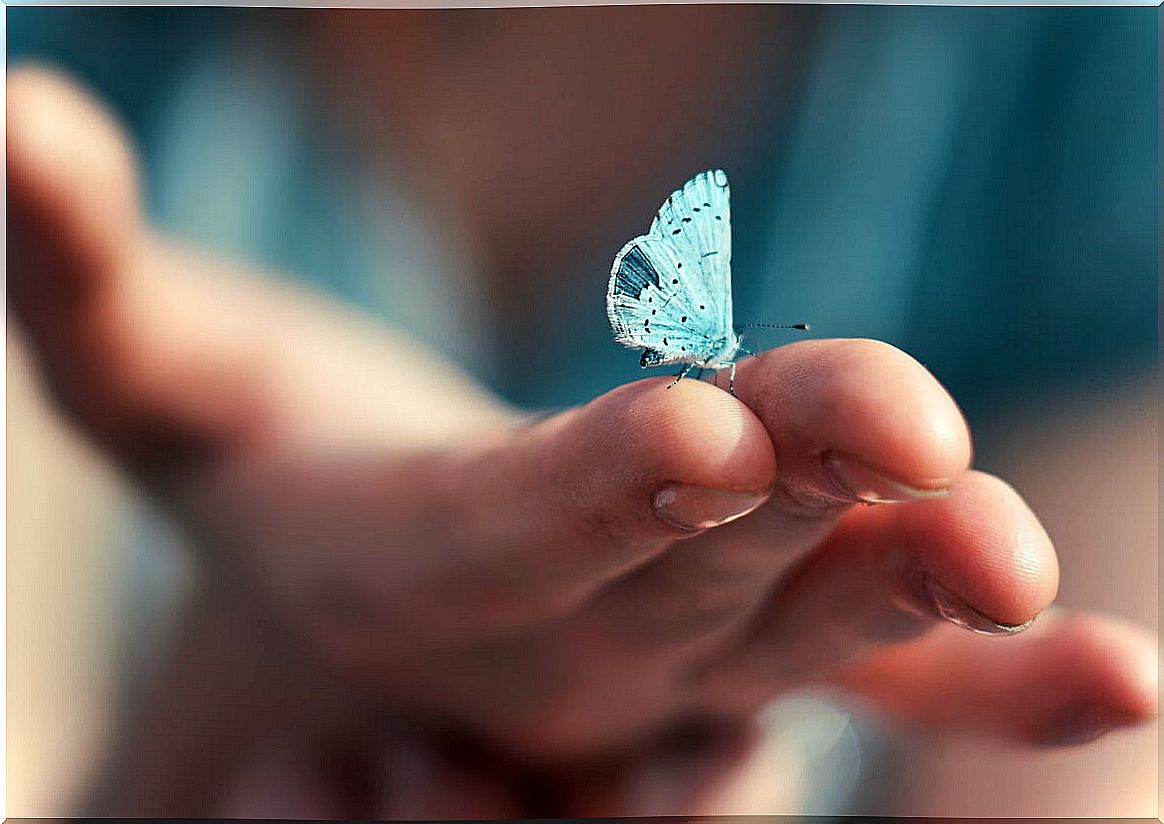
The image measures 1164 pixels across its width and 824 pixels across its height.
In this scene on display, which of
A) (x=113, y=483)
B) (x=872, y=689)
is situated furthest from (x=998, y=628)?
(x=113, y=483)

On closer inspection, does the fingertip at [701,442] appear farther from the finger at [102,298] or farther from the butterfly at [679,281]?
the finger at [102,298]

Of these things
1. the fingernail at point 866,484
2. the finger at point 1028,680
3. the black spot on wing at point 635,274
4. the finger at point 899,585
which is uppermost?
the black spot on wing at point 635,274

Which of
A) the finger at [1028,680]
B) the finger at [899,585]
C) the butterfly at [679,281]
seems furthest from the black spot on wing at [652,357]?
A: the finger at [1028,680]

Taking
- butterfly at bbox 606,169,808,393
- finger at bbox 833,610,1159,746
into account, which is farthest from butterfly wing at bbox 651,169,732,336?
Result: finger at bbox 833,610,1159,746

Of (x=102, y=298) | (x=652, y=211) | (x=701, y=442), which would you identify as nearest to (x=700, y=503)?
(x=701, y=442)

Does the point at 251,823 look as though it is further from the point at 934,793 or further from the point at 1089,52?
the point at 1089,52

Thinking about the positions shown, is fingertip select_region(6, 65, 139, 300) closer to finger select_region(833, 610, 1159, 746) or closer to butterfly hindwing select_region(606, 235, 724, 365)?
butterfly hindwing select_region(606, 235, 724, 365)
